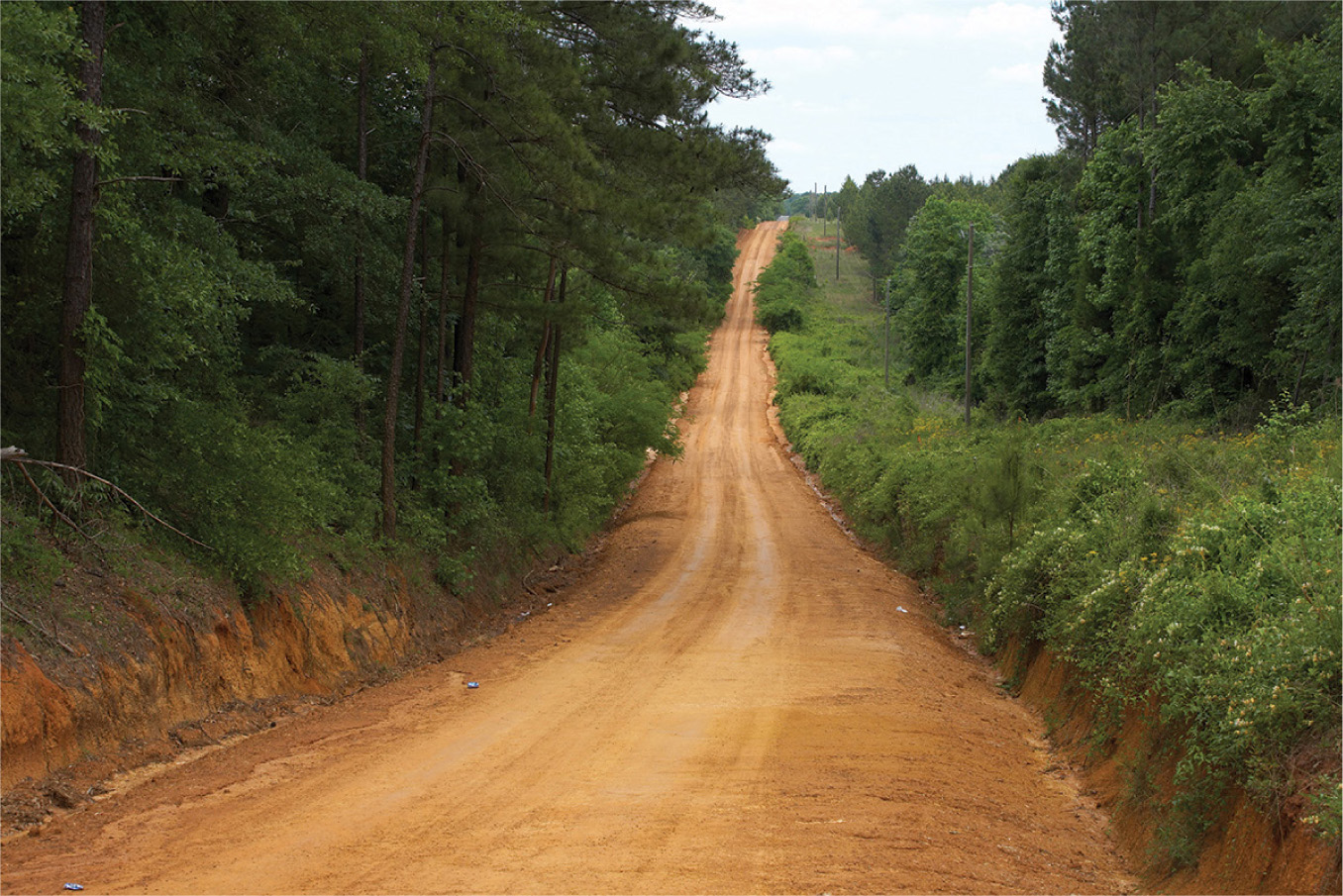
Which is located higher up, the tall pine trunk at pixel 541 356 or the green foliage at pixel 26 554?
the tall pine trunk at pixel 541 356

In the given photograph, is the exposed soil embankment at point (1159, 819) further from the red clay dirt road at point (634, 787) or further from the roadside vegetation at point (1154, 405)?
the red clay dirt road at point (634, 787)

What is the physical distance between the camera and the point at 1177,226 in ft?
124

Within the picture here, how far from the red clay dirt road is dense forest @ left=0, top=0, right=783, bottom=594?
9.78 ft

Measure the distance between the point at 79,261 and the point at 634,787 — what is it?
24.6 ft

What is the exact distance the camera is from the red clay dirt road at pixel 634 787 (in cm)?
721

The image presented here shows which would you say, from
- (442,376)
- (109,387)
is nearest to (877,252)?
(442,376)

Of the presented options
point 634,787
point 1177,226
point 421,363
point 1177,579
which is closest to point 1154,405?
point 1177,226

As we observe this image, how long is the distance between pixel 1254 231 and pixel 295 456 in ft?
92.5

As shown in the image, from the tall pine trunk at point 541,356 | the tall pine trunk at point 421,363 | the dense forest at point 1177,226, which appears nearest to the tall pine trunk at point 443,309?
the tall pine trunk at point 421,363

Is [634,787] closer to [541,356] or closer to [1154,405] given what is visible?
[541,356]

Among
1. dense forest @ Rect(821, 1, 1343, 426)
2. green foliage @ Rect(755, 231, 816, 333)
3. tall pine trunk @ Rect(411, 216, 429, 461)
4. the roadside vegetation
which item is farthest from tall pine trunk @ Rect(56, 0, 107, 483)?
green foliage @ Rect(755, 231, 816, 333)

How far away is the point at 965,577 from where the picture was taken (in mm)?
20203

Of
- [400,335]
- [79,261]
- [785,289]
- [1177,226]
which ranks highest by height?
[785,289]

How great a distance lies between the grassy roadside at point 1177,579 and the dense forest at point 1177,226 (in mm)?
7369
